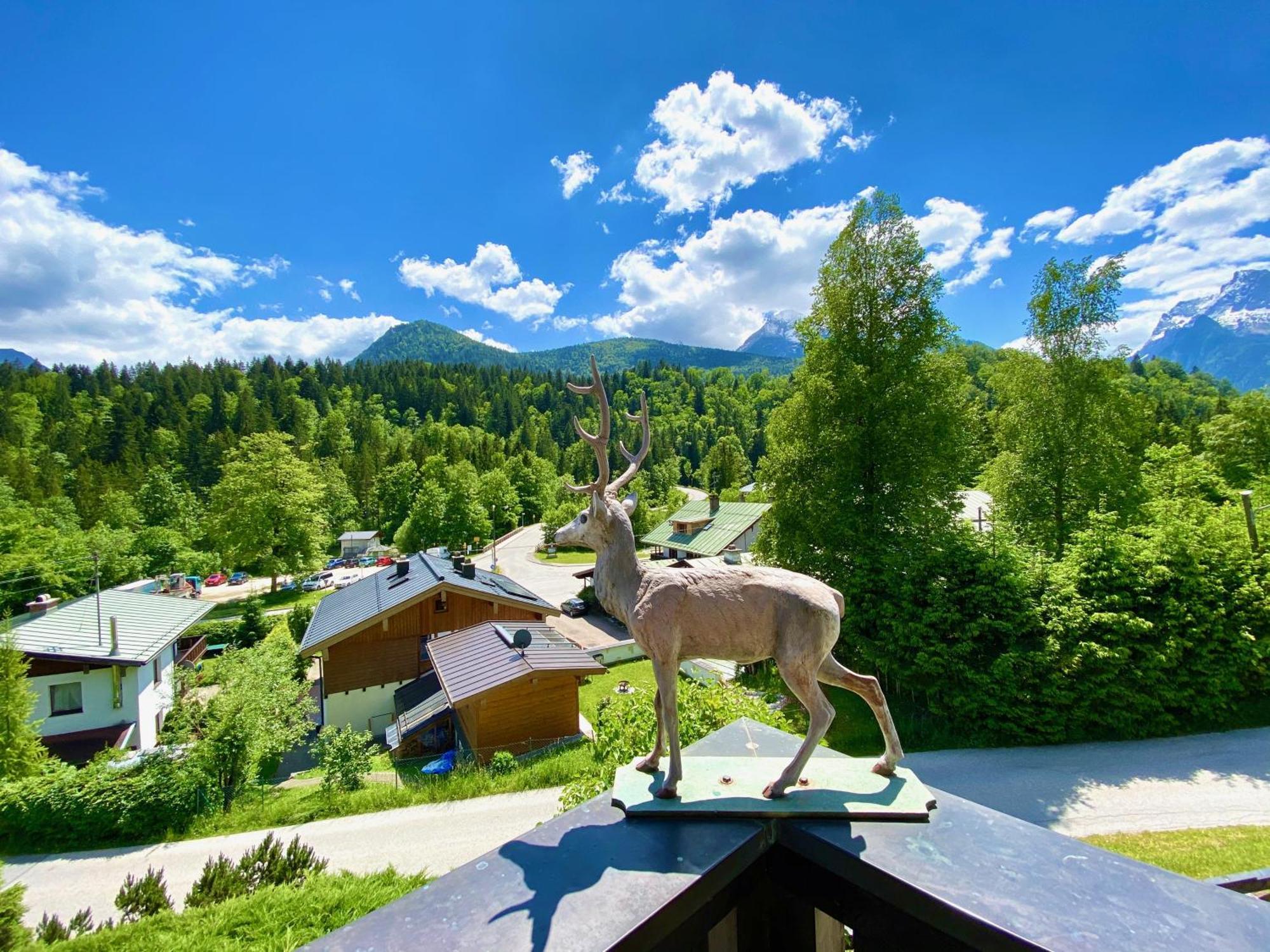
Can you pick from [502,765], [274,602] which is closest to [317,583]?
[274,602]

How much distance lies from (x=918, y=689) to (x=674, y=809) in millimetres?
14521

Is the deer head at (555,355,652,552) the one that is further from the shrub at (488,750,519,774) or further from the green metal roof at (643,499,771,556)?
the green metal roof at (643,499,771,556)

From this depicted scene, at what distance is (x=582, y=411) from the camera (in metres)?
116

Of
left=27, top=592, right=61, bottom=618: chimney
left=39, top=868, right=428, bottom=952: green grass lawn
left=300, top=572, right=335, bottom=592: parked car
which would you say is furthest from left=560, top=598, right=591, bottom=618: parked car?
left=39, top=868, right=428, bottom=952: green grass lawn

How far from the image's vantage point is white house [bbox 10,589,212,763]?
20547mm

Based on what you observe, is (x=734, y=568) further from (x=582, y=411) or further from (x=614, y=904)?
(x=582, y=411)

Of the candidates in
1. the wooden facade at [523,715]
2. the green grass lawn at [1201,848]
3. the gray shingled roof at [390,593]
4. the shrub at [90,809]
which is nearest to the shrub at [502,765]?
the wooden facade at [523,715]

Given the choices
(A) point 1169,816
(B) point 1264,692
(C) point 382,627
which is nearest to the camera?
(A) point 1169,816

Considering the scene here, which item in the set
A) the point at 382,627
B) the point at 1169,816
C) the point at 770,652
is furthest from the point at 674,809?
the point at 382,627

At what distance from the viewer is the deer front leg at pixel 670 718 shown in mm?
3445

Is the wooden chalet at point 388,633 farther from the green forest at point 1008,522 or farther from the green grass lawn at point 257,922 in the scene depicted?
the green grass lawn at point 257,922

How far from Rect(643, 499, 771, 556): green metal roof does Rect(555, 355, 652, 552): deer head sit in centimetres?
3282

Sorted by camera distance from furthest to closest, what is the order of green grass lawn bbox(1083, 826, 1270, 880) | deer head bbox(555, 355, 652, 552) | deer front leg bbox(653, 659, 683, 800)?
green grass lawn bbox(1083, 826, 1270, 880)
deer head bbox(555, 355, 652, 552)
deer front leg bbox(653, 659, 683, 800)

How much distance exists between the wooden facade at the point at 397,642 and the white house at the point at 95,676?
271 inches
